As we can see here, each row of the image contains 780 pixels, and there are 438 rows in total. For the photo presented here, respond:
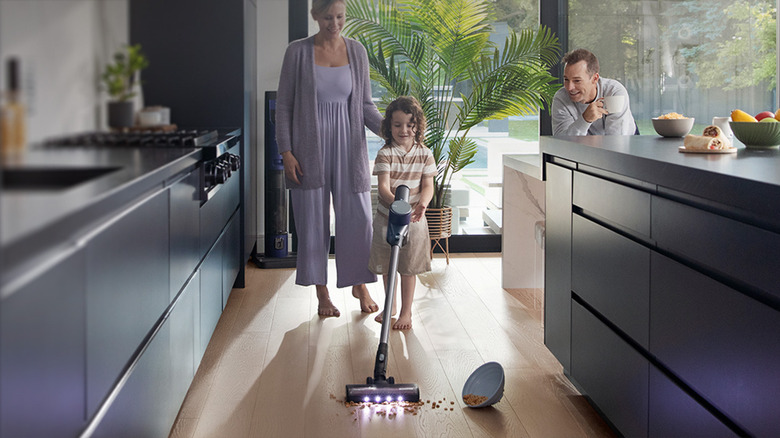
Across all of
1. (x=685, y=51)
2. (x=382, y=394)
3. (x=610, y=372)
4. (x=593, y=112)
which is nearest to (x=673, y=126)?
(x=593, y=112)

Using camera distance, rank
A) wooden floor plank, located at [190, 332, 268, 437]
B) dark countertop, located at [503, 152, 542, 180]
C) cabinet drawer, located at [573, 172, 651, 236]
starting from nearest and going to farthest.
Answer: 1. cabinet drawer, located at [573, 172, 651, 236]
2. wooden floor plank, located at [190, 332, 268, 437]
3. dark countertop, located at [503, 152, 542, 180]

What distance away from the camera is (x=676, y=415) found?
1.70 metres

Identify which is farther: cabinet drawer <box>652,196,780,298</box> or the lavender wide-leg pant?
the lavender wide-leg pant

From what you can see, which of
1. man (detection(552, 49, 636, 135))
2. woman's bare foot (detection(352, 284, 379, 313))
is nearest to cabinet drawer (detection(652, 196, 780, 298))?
man (detection(552, 49, 636, 135))

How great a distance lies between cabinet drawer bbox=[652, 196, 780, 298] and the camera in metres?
1.32

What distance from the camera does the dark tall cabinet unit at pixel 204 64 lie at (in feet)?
5.70

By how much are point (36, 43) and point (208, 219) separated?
1.62m

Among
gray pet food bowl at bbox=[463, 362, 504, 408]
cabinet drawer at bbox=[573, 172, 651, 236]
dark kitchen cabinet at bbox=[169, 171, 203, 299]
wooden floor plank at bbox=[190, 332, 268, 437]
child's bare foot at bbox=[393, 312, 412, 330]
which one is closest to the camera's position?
cabinet drawer at bbox=[573, 172, 651, 236]

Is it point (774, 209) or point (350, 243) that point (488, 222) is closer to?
point (350, 243)

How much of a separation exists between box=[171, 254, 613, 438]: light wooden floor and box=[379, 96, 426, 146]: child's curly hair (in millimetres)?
792

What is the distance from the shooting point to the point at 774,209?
1.28m

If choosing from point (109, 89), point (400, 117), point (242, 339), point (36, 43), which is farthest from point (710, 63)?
point (36, 43)

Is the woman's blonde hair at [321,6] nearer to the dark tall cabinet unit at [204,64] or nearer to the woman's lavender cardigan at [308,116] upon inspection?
the woman's lavender cardigan at [308,116]

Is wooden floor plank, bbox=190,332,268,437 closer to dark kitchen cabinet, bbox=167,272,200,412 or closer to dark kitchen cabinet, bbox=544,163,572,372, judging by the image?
dark kitchen cabinet, bbox=167,272,200,412
